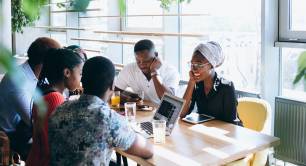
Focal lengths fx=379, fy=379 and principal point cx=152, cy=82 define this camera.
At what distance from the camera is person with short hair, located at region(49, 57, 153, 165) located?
153 centimetres

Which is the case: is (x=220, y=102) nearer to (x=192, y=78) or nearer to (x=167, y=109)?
(x=192, y=78)

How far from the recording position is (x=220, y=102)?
2.46 m

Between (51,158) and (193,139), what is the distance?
30.5 inches

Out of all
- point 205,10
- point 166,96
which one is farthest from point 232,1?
point 166,96

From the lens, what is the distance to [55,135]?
1.57 m

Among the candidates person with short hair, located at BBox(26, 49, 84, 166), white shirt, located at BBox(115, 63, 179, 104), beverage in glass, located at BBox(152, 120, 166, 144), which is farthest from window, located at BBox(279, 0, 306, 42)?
person with short hair, located at BBox(26, 49, 84, 166)

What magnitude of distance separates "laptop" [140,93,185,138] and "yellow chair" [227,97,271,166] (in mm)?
578

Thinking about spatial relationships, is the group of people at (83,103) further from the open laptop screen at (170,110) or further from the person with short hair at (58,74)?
the open laptop screen at (170,110)

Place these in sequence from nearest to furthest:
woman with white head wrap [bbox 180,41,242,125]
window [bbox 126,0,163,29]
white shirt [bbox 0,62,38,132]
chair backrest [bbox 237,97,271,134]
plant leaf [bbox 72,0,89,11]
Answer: plant leaf [bbox 72,0,89,11]
white shirt [bbox 0,62,38,132]
woman with white head wrap [bbox 180,41,242,125]
chair backrest [bbox 237,97,271,134]
window [bbox 126,0,163,29]

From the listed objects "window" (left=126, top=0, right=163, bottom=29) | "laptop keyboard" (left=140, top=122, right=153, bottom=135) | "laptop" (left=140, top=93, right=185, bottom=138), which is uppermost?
"window" (left=126, top=0, right=163, bottom=29)

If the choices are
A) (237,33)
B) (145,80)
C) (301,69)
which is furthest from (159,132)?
(237,33)

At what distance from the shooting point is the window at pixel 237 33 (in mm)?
3375

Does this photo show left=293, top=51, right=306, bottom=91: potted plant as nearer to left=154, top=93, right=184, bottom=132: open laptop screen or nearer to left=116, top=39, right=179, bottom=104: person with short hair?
left=154, top=93, right=184, bottom=132: open laptop screen

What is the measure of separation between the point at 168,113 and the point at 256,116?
79cm
